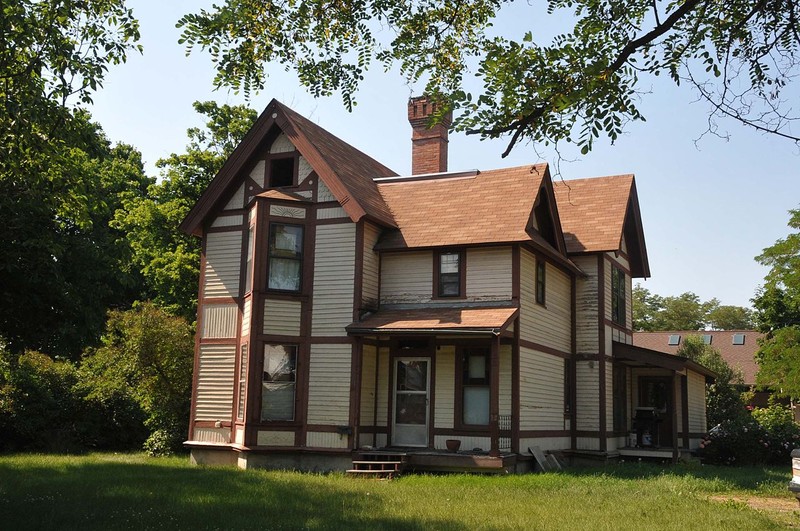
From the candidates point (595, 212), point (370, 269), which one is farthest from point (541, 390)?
point (595, 212)

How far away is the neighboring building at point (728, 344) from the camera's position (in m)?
54.2

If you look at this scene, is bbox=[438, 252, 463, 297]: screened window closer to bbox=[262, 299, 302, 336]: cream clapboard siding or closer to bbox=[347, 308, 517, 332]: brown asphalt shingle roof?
bbox=[347, 308, 517, 332]: brown asphalt shingle roof

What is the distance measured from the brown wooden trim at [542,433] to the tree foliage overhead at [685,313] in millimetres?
58636

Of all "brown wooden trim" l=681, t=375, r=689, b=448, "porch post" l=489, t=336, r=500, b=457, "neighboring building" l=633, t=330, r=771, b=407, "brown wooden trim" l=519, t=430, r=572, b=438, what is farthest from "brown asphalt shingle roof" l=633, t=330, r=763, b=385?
"porch post" l=489, t=336, r=500, b=457

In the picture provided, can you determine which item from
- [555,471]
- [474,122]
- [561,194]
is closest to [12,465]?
[555,471]

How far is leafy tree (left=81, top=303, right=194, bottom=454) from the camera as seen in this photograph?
24.4 meters

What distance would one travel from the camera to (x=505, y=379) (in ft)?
67.0

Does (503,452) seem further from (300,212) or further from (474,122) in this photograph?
(474,122)

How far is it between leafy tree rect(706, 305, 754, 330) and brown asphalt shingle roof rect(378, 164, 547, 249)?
69.9m

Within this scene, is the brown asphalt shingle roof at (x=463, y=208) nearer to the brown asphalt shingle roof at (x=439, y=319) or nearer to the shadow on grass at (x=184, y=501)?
the brown asphalt shingle roof at (x=439, y=319)

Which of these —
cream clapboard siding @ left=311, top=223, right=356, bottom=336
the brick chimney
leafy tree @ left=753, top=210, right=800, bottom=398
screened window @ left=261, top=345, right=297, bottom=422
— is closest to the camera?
screened window @ left=261, top=345, right=297, bottom=422

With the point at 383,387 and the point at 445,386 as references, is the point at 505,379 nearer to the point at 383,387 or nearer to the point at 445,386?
the point at 445,386

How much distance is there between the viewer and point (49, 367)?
27.2 metres

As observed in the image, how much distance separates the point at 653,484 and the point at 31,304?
47.3 ft
